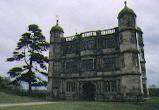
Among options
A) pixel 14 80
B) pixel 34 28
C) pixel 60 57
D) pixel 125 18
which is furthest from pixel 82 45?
pixel 14 80

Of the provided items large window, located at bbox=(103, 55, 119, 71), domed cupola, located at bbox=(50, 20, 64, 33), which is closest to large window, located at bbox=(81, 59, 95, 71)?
large window, located at bbox=(103, 55, 119, 71)

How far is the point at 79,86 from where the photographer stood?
38.2m

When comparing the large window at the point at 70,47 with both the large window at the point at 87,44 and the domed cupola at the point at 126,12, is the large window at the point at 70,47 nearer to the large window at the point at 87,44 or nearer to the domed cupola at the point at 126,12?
the large window at the point at 87,44

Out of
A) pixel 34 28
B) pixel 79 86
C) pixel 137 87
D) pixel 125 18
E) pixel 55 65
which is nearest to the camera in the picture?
pixel 137 87

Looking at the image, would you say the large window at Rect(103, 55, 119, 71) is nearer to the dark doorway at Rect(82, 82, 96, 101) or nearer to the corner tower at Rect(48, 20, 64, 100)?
the dark doorway at Rect(82, 82, 96, 101)

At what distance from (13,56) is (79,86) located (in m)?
Result: 15.5

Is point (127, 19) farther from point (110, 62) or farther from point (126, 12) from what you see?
point (110, 62)

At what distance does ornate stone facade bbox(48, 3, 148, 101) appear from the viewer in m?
33.1

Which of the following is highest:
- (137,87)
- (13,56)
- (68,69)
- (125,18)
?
(125,18)

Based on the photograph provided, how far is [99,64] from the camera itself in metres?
36.7

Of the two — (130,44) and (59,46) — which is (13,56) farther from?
(130,44)

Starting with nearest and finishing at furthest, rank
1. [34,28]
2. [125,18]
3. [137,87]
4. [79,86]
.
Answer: [137,87]
[125,18]
[79,86]
[34,28]

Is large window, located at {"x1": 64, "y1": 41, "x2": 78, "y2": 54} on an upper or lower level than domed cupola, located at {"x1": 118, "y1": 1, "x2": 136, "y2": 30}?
A: lower

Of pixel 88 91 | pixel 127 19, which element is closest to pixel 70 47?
pixel 88 91
